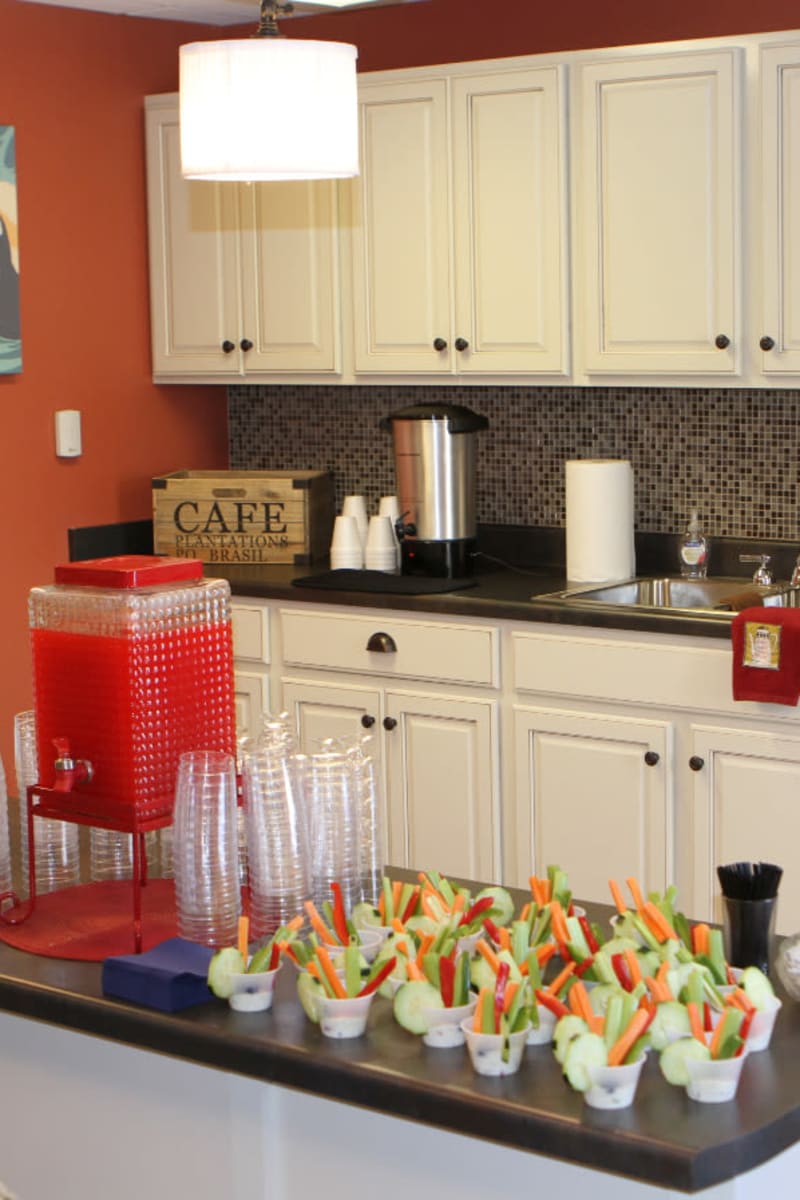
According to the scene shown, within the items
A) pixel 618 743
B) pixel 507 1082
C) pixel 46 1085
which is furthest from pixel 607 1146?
pixel 618 743

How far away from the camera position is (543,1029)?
1.72 meters

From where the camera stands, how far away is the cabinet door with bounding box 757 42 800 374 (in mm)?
3688

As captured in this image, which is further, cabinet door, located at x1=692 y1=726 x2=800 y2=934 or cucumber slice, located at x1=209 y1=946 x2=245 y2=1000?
cabinet door, located at x1=692 y1=726 x2=800 y2=934

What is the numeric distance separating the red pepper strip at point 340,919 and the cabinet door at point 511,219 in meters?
2.33

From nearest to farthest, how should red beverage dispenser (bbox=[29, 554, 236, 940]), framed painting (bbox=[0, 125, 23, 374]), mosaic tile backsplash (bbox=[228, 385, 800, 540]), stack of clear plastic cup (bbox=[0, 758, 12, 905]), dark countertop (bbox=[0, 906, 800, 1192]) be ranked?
dark countertop (bbox=[0, 906, 800, 1192]) < red beverage dispenser (bbox=[29, 554, 236, 940]) < stack of clear plastic cup (bbox=[0, 758, 12, 905]) < mosaic tile backsplash (bbox=[228, 385, 800, 540]) < framed painting (bbox=[0, 125, 23, 374])

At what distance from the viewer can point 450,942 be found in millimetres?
1854

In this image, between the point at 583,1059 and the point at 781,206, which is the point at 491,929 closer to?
the point at 583,1059

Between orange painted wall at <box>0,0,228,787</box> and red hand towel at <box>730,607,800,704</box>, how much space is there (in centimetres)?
176

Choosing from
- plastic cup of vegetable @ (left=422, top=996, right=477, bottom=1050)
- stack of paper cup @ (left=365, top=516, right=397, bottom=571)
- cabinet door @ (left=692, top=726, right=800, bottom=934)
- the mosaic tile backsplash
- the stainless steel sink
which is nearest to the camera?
plastic cup of vegetable @ (left=422, top=996, right=477, bottom=1050)

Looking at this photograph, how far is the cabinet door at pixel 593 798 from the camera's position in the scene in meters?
3.73

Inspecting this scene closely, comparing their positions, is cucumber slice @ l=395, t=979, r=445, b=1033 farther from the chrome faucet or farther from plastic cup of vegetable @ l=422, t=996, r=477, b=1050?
the chrome faucet

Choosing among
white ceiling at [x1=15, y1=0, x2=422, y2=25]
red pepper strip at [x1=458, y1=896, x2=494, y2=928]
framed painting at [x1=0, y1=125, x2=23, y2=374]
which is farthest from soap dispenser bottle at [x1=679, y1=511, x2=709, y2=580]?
red pepper strip at [x1=458, y1=896, x2=494, y2=928]

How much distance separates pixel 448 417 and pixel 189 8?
1299 mm

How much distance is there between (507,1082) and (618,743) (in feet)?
7.08
